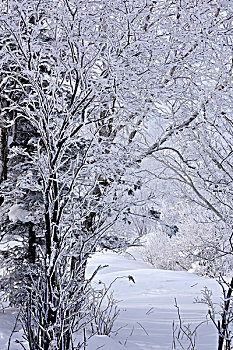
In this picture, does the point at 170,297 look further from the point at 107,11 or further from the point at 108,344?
the point at 107,11

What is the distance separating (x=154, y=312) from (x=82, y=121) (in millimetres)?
3544

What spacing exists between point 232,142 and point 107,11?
2.70 m

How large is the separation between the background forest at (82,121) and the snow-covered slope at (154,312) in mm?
611

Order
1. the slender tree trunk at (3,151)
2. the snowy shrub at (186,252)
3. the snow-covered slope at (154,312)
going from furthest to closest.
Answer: the snowy shrub at (186,252) < the slender tree trunk at (3,151) < the snow-covered slope at (154,312)

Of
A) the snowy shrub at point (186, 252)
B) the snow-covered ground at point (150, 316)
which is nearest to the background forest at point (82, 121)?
the snow-covered ground at point (150, 316)

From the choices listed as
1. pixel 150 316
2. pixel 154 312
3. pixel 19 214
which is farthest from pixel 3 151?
pixel 154 312

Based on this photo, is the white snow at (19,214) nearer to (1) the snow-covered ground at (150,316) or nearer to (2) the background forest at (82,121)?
(2) the background forest at (82,121)

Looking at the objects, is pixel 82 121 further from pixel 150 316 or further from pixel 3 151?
pixel 150 316

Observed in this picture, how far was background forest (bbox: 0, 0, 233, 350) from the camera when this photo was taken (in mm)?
2596

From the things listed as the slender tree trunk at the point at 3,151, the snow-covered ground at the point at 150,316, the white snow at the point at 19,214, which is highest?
the slender tree trunk at the point at 3,151

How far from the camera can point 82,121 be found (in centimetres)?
281

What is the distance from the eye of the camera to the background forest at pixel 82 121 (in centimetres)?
260

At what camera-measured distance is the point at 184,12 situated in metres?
4.16

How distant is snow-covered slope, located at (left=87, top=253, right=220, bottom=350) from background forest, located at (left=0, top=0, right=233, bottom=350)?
611mm
